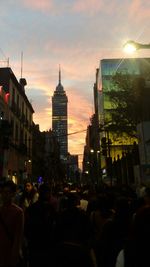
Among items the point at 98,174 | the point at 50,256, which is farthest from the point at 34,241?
the point at 98,174

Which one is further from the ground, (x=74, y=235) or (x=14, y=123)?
(x=14, y=123)

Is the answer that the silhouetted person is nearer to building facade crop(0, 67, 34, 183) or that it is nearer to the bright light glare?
the bright light glare

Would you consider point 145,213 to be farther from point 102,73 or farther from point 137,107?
point 102,73

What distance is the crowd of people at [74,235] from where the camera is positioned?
324 centimetres

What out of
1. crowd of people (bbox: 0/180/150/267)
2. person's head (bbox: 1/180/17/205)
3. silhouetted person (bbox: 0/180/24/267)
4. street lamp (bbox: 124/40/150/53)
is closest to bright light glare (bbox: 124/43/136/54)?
street lamp (bbox: 124/40/150/53)

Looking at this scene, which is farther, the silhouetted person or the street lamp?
the street lamp

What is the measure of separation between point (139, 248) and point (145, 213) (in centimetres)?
46

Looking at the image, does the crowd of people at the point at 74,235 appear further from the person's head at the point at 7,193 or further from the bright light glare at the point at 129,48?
the bright light glare at the point at 129,48

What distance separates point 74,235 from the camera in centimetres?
513

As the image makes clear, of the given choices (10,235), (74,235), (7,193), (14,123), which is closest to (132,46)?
(7,193)

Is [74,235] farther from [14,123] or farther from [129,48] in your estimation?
[14,123]

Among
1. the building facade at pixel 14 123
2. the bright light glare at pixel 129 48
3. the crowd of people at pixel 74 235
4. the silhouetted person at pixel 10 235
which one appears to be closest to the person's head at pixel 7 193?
the crowd of people at pixel 74 235

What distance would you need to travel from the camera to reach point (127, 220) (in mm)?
5160

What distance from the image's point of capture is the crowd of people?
324 cm
